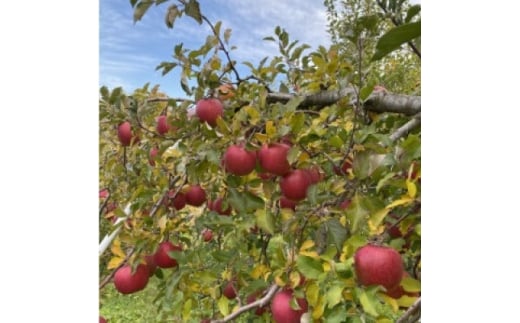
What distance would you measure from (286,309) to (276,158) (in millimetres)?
213

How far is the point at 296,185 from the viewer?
0.77 m

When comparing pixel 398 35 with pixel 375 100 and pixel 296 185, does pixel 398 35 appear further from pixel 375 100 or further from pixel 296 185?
pixel 375 100

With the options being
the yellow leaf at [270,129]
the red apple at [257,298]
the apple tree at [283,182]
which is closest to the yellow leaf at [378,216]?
the apple tree at [283,182]

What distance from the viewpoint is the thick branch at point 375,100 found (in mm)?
868

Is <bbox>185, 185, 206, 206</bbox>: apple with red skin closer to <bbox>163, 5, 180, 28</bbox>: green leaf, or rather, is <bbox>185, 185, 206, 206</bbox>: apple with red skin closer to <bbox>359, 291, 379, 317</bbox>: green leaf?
<bbox>163, 5, 180, 28</bbox>: green leaf

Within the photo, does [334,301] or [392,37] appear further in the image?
[334,301]

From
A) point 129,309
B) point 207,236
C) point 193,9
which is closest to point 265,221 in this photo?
point 193,9

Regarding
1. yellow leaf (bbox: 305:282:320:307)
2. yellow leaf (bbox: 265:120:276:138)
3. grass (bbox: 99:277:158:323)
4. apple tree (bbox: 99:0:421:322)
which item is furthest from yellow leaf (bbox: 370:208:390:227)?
grass (bbox: 99:277:158:323)

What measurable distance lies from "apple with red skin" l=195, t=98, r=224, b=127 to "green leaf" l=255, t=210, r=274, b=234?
24 cm

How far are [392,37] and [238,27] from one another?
858 millimetres
